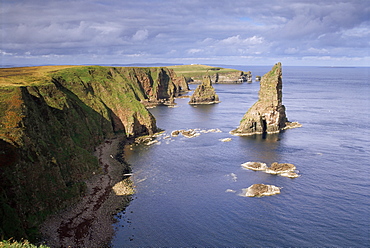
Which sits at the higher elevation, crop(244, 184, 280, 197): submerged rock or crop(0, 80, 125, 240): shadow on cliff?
crop(0, 80, 125, 240): shadow on cliff

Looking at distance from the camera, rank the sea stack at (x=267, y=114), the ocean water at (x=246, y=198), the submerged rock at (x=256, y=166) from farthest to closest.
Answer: the sea stack at (x=267, y=114) < the submerged rock at (x=256, y=166) < the ocean water at (x=246, y=198)

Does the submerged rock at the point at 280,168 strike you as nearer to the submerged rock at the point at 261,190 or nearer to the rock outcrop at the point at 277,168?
the rock outcrop at the point at 277,168

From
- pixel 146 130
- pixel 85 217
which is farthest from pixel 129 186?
pixel 146 130

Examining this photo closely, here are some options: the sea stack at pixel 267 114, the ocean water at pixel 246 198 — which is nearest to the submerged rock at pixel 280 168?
the ocean water at pixel 246 198

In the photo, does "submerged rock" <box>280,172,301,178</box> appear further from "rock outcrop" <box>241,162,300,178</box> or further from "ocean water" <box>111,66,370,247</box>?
"ocean water" <box>111,66,370,247</box>

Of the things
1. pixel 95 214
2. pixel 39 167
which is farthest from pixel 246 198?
pixel 39 167

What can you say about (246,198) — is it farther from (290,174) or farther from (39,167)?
(39,167)

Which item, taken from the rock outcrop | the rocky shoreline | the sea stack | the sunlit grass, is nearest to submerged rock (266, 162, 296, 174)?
the rock outcrop
